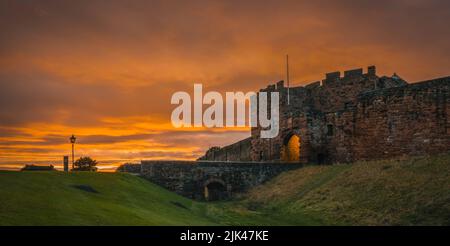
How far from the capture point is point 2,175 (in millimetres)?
17594

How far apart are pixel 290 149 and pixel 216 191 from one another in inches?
382

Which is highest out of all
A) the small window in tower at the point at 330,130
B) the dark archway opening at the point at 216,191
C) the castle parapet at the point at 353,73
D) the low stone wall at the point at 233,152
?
the castle parapet at the point at 353,73

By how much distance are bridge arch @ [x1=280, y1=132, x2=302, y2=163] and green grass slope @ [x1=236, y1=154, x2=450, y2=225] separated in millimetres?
8399

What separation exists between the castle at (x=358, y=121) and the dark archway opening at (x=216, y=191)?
7.77m

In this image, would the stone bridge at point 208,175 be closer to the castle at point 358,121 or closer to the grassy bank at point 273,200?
the grassy bank at point 273,200

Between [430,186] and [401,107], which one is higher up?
[401,107]

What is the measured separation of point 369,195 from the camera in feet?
71.6

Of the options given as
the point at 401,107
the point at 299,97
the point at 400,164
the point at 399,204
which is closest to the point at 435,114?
the point at 401,107

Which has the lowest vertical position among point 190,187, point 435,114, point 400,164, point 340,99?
point 190,187

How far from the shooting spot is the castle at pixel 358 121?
1064 inches

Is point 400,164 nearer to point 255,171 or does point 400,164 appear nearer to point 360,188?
point 360,188

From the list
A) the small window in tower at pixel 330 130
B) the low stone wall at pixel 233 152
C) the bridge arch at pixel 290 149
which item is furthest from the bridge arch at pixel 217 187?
the low stone wall at pixel 233 152

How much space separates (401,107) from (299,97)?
14.3 m

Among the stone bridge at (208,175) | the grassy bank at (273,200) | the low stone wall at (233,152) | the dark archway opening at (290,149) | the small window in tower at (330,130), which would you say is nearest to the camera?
the grassy bank at (273,200)
